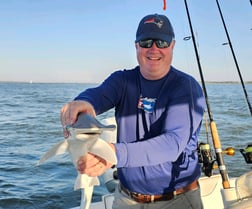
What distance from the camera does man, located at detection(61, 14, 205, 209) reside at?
2.25 meters

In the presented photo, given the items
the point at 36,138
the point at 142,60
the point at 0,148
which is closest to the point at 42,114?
the point at 36,138

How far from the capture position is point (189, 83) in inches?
91.5

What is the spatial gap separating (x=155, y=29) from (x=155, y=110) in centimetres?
54

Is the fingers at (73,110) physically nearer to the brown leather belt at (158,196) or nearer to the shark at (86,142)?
the shark at (86,142)

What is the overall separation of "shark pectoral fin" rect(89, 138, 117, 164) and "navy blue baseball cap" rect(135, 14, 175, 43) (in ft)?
3.17

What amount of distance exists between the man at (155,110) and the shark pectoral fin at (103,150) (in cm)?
49

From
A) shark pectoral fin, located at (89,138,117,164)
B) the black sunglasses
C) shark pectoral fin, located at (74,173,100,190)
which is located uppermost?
the black sunglasses

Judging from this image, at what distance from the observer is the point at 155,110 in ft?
7.49

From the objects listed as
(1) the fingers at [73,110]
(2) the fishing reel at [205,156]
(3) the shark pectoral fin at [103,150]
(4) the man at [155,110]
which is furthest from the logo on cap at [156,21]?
(2) the fishing reel at [205,156]

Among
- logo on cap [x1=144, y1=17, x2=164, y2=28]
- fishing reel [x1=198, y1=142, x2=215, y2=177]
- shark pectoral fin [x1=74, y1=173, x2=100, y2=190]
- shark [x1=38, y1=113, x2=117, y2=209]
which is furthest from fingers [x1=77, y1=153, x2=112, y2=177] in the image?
fishing reel [x1=198, y1=142, x2=215, y2=177]

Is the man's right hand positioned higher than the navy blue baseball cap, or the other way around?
the navy blue baseball cap

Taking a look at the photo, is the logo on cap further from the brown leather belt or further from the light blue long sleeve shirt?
the brown leather belt

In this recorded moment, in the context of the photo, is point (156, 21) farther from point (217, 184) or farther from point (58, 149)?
point (217, 184)

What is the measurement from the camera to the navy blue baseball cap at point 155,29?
234cm
